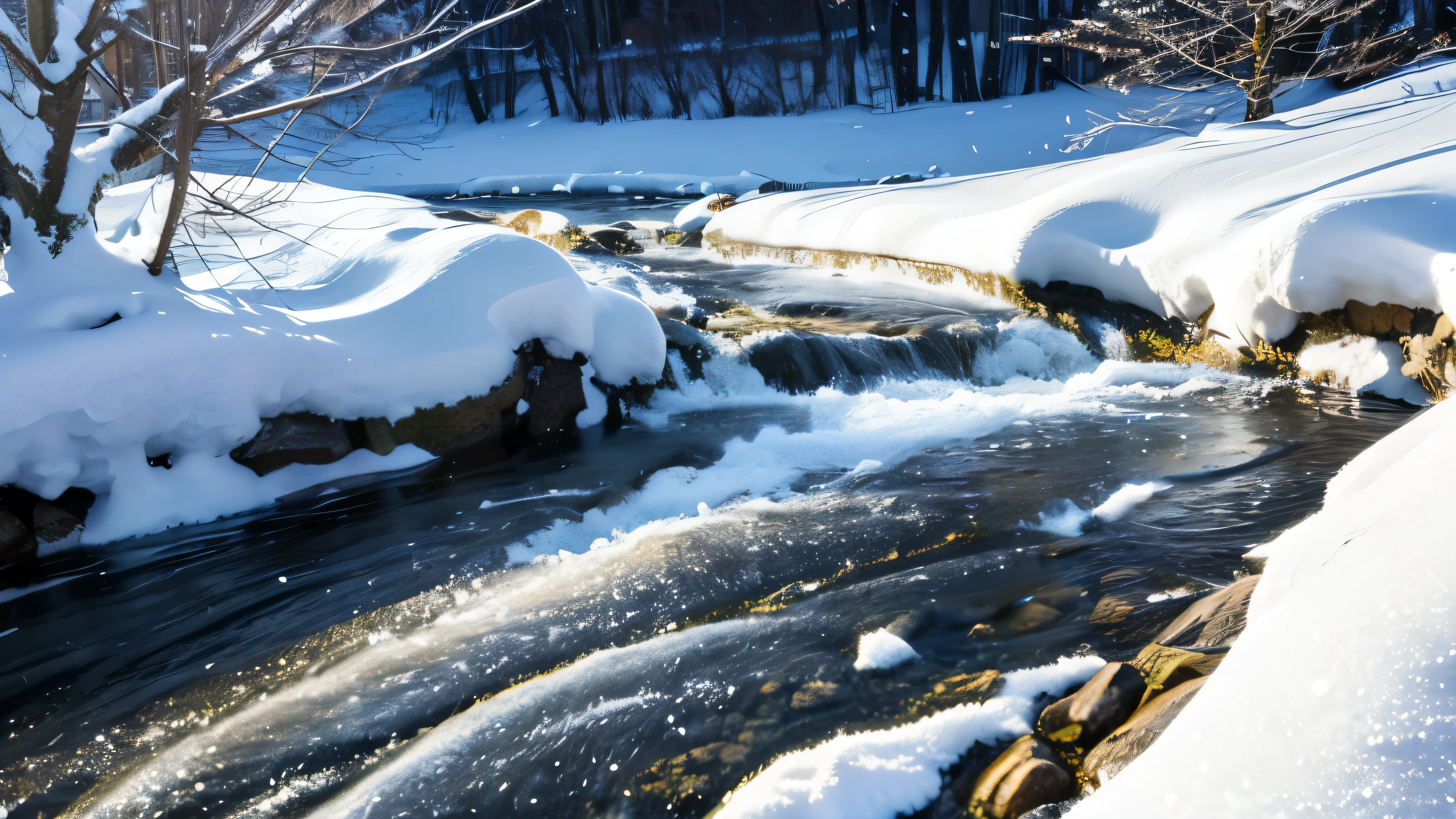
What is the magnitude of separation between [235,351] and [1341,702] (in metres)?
5.04

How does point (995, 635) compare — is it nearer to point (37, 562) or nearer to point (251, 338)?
point (251, 338)

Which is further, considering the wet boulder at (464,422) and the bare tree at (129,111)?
the wet boulder at (464,422)

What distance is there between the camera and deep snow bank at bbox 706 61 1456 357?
5.05 m

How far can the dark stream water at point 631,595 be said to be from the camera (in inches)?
97.0

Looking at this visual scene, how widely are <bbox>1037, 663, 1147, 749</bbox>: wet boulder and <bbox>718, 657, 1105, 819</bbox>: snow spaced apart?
8 cm

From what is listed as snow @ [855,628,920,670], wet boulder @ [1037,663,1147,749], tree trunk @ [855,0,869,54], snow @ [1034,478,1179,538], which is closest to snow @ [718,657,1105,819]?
wet boulder @ [1037,663,1147,749]

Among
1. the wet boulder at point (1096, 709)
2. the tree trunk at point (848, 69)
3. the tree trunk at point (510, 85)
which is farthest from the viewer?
the tree trunk at point (510, 85)

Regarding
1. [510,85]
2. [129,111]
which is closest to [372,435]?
[129,111]

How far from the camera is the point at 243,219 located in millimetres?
9477

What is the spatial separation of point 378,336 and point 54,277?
1670mm

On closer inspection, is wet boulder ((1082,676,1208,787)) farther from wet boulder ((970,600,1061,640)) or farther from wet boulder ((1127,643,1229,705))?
wet boulder ((970,600,1061,640))

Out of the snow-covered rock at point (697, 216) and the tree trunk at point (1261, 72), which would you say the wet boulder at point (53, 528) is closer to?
the snow-covered rock at point (697, 216)

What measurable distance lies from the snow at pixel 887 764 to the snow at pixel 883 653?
0.34 metres

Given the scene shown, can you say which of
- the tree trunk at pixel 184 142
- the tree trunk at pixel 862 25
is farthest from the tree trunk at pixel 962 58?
the tree trunk at pixel 184 142
